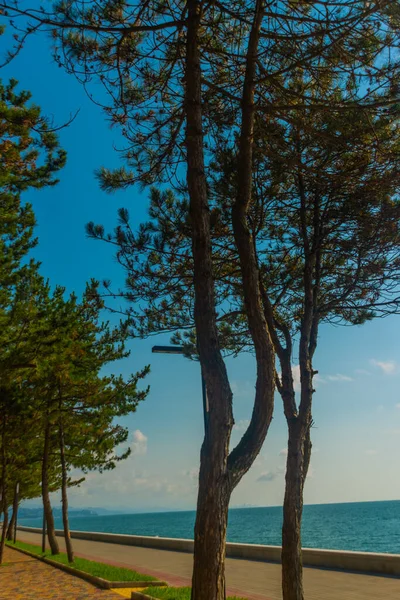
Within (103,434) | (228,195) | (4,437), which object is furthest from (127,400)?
(228,195)

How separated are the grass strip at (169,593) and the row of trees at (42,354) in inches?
157

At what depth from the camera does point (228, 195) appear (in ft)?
25.5

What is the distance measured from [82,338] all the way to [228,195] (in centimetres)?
936

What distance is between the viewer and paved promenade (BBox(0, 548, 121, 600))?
368 inches

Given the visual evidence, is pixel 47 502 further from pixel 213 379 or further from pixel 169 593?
pixel 213 379

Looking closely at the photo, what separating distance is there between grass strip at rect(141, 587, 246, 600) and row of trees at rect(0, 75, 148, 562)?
3.99 metres

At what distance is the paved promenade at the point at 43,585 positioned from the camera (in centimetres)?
934

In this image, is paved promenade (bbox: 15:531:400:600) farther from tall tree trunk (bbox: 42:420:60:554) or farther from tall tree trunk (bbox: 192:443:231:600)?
tall tree trunk (bbox: 192:443:231:600)

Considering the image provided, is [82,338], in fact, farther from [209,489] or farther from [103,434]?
[209,489]

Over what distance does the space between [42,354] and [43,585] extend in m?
4.32

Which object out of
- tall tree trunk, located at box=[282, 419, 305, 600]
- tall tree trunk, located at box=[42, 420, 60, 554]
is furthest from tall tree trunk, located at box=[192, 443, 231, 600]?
tall tree trunk, located at box=[42, 420, 60, 554]

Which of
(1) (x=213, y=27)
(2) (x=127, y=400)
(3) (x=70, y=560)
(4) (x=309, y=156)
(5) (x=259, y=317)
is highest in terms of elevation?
(1) (x=213, y=27)

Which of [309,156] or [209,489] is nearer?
[209,489]

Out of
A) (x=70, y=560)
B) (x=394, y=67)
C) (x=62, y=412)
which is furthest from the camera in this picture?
(x=62, y=412)
